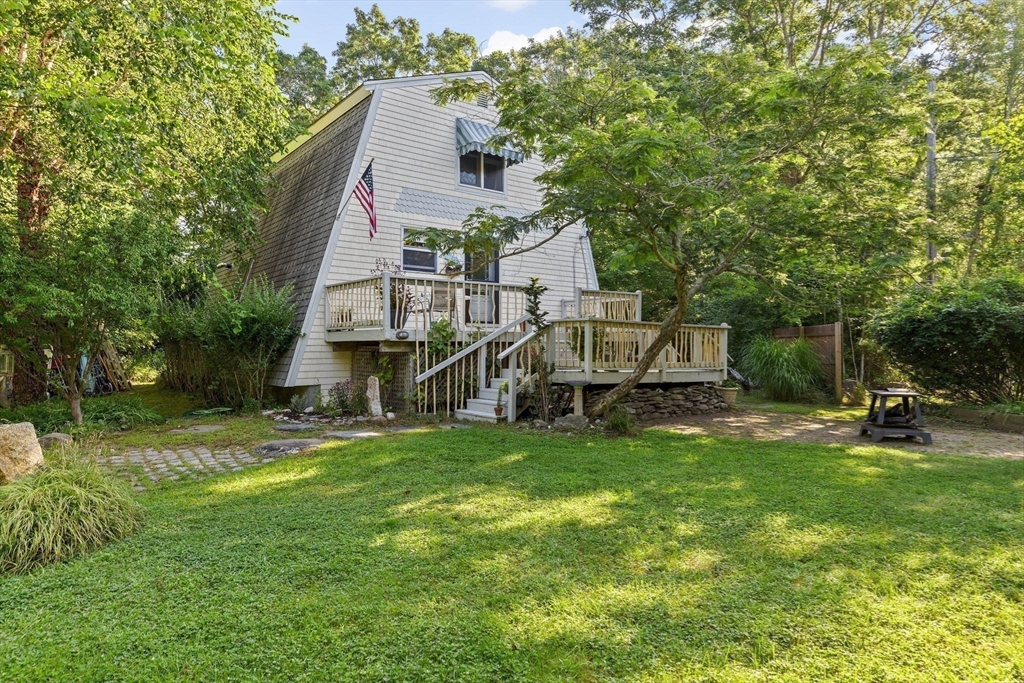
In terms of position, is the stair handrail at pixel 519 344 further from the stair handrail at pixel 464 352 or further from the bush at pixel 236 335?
the bush at pixel 236 335

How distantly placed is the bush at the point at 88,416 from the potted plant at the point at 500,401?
5.62 m

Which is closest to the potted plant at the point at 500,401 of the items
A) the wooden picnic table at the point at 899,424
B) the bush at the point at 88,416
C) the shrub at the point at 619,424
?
the shrub at the point at 619,424

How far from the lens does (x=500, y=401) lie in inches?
333

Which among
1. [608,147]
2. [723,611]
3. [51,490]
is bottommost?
[723,611]

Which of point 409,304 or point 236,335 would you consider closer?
point 409,304

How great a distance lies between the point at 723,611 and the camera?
2.69 metres

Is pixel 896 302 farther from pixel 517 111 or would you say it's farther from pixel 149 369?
pixel 149 369

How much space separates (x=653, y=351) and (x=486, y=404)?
279 cm

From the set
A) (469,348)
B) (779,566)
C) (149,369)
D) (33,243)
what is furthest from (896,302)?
(149,369)

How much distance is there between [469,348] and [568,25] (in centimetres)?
1952

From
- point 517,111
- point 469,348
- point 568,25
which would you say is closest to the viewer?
point 517,111

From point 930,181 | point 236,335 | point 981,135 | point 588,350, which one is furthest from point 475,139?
point 981,135

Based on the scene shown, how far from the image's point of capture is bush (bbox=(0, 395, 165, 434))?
25.6 ft

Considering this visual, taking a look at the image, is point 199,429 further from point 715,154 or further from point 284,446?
point 715,154
